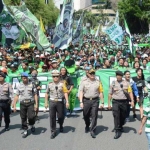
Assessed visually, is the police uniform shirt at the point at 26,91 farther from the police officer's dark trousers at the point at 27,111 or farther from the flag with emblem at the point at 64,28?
the flag with emblem at the point at 64,28

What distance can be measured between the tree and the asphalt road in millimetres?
49235

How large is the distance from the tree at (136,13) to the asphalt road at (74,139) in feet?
162

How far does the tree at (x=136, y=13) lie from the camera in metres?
58.1

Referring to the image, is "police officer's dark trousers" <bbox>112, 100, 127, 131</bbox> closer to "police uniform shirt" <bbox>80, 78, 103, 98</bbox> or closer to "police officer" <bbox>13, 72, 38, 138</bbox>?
"police uniform shirt" <bbox>80, 78, 103, 98</bbox>

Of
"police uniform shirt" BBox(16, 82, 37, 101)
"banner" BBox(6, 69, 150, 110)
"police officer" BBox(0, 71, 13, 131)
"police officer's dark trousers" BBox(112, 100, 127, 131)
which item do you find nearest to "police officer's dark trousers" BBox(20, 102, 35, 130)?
"police uniform shirt" BBox(16, 82, 37, 101)

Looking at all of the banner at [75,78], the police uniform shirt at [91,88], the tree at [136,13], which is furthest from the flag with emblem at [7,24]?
the tree at [136,13]

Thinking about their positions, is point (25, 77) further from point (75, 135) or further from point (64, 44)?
A: point (64, 44)

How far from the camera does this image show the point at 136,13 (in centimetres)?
5966

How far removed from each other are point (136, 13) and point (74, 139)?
53.9 m

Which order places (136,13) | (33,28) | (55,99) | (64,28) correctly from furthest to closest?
(136,13)
(33,28)
(64,28)
(55,99)

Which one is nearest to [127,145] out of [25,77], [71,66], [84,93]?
[84,93]

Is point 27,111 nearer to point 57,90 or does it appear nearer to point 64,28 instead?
point 57,90

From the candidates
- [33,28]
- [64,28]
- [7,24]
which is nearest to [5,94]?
[64,28]

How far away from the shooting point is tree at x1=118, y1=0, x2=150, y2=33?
191 ft
